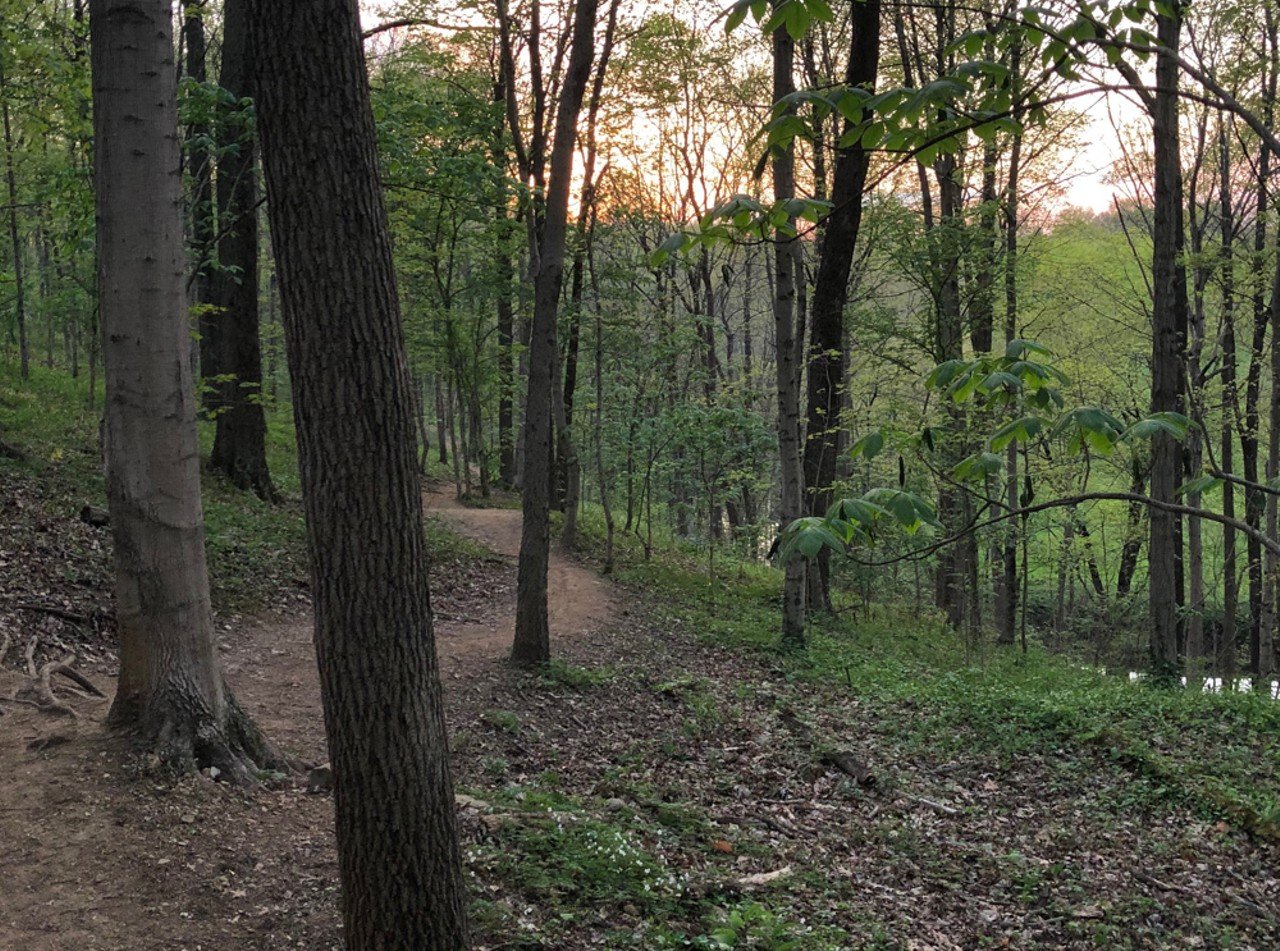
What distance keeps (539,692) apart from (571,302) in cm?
927

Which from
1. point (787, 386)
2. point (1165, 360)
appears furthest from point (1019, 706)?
point (787, 386)

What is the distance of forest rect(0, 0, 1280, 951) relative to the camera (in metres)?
2.56

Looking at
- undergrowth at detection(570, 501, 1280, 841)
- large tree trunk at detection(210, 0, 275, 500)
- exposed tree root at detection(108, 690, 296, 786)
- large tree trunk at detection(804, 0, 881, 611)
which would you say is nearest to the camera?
exposed tree root at detection(108, 690, 296, 786)

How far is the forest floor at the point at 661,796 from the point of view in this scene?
396 centimetres

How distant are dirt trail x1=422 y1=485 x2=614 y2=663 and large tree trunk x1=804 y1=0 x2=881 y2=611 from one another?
3.46 m

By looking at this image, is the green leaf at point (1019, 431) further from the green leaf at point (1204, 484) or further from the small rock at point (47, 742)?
the small rock at point (47, 742)

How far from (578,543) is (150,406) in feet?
41.0

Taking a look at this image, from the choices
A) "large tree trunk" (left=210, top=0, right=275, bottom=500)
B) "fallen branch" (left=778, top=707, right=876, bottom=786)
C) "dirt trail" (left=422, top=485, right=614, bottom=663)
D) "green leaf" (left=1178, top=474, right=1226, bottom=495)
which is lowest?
"fallen branch" (left=778, top=707, right=876, bottom=786)

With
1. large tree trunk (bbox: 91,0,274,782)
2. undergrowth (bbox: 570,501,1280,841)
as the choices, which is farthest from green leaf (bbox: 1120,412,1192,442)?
undergrowth (bbox: 570,501,1280,841)

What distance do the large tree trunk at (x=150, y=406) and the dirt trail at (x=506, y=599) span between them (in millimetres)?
4059

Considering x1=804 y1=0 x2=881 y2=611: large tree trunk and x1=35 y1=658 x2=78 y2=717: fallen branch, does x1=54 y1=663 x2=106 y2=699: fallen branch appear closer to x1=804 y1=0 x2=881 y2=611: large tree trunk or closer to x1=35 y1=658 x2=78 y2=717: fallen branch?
x1=35 y1=658 x2=78 y2=717: fallen branch

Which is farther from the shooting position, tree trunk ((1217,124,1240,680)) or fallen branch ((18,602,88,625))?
tree trunk ((1217,124,1240,680))

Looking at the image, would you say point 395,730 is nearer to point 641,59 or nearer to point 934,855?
point 934,855

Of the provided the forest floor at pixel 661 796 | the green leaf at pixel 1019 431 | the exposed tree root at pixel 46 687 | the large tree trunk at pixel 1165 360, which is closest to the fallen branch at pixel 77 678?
the exposed tree root at pixel 46 687
